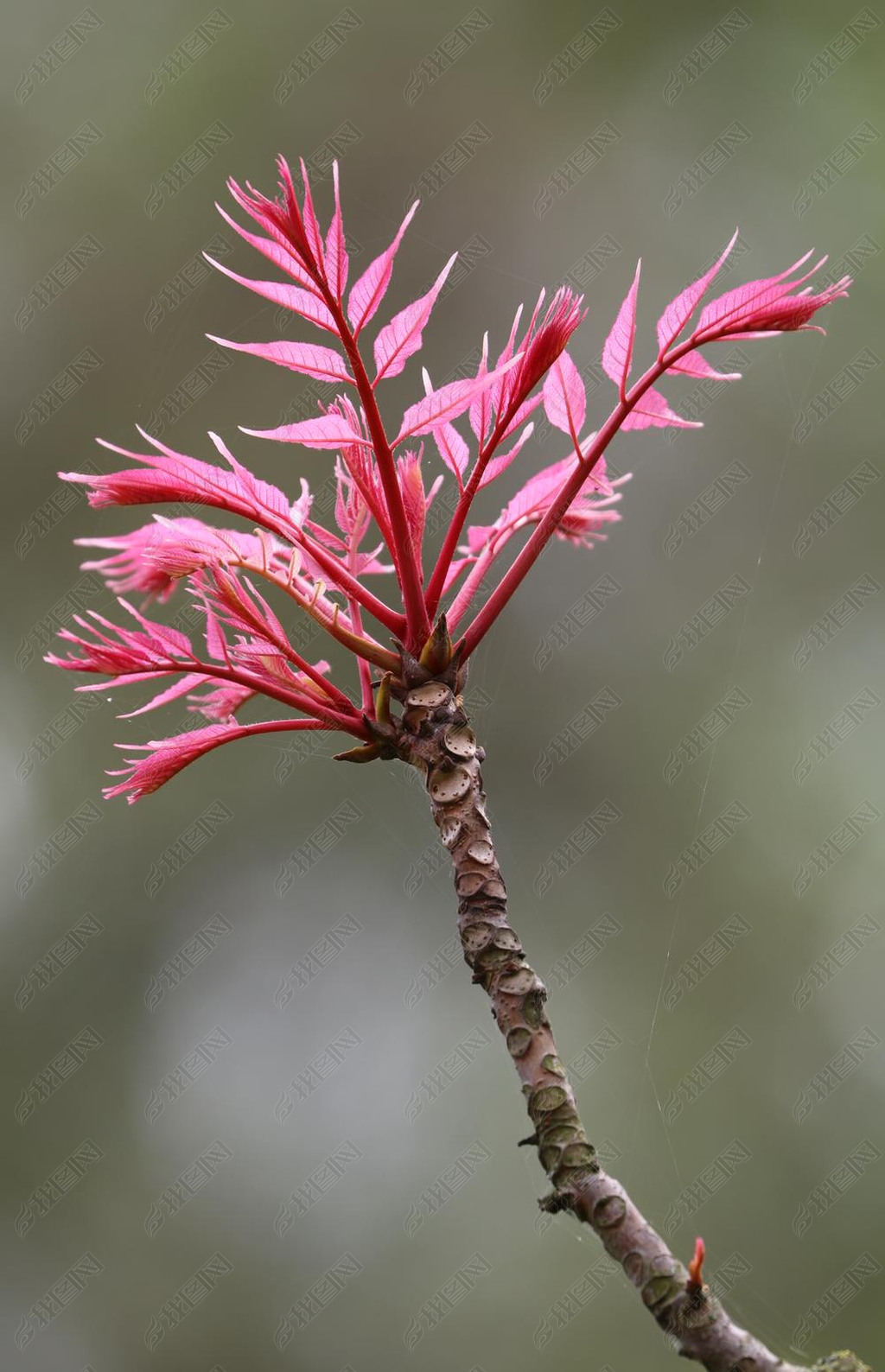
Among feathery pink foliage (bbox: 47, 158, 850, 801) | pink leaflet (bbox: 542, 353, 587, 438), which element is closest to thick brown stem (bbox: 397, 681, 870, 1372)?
feathery pink foliage (bbox: 47, 158, 850, 801)

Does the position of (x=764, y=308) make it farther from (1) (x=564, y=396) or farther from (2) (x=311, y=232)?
(2) (x=311, y=232)

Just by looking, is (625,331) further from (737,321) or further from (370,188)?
(370,188)

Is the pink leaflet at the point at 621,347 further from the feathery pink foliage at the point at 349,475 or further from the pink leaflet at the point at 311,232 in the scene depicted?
the pink leaflet at the point at 311,232

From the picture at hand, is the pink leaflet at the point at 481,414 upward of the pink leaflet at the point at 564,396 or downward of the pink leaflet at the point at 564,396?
downward

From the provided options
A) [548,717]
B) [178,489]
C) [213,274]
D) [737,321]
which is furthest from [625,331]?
[213,274]

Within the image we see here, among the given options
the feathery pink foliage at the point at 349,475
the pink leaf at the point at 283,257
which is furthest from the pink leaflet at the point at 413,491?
the pink leaf at the point at 283,257

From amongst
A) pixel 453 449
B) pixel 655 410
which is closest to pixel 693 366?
pixel 655 410
